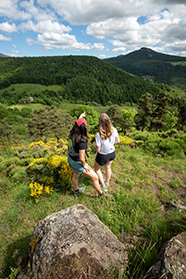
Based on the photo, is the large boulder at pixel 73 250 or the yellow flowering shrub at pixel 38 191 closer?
the large boulder at pixel 73 250

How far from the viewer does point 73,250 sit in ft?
6.77

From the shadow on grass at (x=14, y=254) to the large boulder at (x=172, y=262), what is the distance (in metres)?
2.16

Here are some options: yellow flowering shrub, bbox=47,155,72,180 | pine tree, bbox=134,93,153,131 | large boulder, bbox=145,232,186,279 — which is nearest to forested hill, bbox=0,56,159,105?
pine tree, bbox=134,93,153,131

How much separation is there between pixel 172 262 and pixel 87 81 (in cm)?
18081

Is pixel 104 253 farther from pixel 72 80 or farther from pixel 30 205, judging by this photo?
pixel 72 80

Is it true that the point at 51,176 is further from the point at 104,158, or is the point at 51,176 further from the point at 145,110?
the point at 145,110

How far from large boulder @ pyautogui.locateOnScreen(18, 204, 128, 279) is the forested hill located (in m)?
139

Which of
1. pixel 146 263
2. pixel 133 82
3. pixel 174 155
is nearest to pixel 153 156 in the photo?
pixel 174 155

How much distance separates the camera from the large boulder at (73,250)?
1.92 metres

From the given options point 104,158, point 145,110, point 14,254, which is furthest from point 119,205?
point 145,110

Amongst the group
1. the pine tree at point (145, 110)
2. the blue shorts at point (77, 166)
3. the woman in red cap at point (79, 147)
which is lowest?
the pine tree at point (145, 110)

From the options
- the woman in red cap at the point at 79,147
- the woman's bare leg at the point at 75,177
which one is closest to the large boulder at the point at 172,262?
the woman in red cap at the point at 79,147

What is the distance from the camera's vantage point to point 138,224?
312 cm

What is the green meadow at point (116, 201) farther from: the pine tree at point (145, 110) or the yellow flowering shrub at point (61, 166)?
the pine tree at point (145, 110)
